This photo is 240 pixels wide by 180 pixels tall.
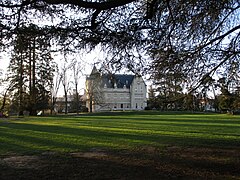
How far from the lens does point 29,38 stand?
6.07 metres

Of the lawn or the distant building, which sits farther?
the distant building

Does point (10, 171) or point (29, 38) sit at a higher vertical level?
point (29, 38)

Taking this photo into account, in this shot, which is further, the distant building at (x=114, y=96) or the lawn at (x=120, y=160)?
the distant building at (x=114, y=96)

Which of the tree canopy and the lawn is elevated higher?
the tree canopy

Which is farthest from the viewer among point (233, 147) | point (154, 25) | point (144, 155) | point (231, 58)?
point (233, 147)

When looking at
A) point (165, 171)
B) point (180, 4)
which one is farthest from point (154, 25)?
point (165, 171)

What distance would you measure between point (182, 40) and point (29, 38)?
3.61m

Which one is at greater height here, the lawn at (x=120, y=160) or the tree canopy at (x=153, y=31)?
the tree canopy at (x=153, y=31)

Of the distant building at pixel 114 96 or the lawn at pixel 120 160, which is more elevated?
the distant building at pixel 114 96

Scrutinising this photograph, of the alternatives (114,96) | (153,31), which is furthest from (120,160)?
(114,96)

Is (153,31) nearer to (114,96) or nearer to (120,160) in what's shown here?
(120,160)

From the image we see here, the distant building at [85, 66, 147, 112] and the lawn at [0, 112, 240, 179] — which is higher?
the distant building at [85, 66, 147, 112]

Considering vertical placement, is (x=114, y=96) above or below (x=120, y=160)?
above

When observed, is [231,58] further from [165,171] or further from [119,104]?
[119,104]
